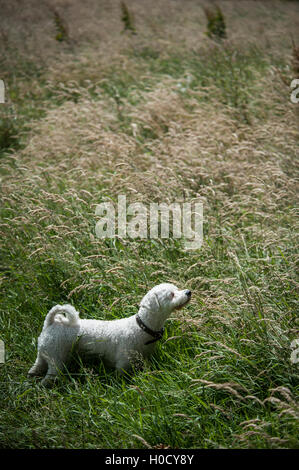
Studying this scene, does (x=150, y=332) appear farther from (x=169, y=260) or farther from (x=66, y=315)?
(x=169, y=260)

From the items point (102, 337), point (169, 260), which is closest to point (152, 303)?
point (102, 337)

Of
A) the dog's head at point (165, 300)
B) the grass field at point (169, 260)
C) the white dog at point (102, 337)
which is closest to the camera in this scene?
the grass field at point (169, 260)

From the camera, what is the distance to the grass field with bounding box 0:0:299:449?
8.11 feet

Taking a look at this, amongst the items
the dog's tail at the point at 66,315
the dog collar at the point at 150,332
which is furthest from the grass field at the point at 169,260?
the dog's tail at the point at 66,315

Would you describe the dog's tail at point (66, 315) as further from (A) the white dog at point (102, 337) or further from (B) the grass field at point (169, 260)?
(B) the grass field at point (169, 260)

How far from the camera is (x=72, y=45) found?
10.4 meters

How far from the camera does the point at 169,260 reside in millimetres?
3699

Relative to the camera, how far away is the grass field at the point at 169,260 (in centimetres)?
247

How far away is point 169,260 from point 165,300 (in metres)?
0.97

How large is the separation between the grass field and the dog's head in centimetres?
17

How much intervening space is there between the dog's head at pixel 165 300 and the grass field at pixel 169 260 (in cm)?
17

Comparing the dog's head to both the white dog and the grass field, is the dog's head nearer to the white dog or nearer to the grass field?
the white dog

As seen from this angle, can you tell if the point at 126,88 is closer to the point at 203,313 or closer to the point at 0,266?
the point at 0,266

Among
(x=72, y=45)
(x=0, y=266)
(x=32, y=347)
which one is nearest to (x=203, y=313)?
(x=32, y=347)
